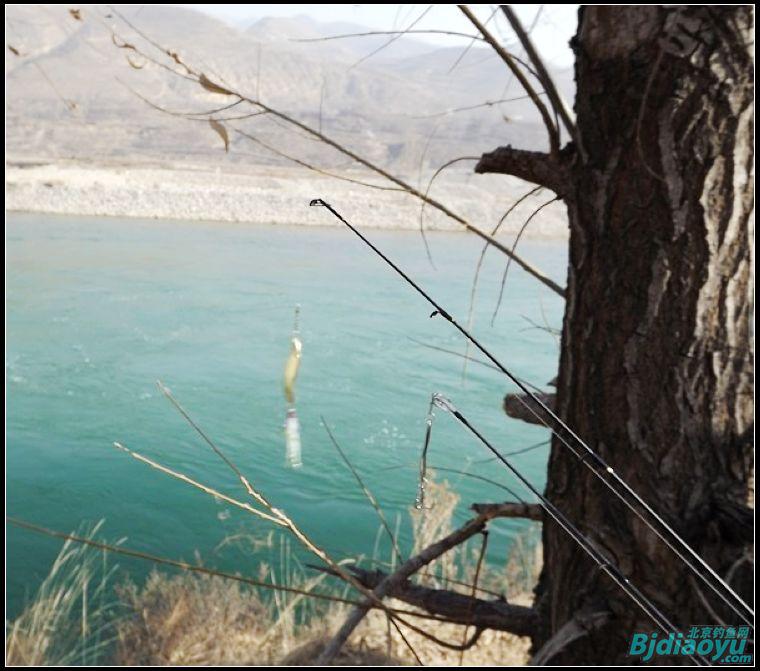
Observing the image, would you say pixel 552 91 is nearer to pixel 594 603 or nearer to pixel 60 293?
pixel 594 603

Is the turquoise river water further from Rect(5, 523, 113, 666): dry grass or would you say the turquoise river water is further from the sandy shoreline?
the sandy shoreline

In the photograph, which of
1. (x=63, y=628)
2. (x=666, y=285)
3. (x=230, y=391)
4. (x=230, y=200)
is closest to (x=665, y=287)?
(x=666, y=285)

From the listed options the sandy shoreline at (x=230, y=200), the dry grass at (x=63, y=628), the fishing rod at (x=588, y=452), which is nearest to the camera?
the fishing rod at (x=588, y=452)

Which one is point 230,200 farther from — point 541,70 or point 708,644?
point 708,644

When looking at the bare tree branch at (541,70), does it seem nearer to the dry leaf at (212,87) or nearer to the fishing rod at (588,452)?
the dry leaf at (212,87)

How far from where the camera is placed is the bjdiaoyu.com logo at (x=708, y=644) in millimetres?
562

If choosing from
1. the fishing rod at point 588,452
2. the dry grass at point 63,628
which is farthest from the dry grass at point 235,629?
the fishing rod at point 588,452

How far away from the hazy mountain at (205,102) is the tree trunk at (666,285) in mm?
11437

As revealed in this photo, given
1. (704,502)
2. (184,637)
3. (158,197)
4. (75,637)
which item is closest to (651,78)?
(704,502)

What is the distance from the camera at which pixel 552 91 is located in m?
0.71

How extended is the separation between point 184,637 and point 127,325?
3.28 metres

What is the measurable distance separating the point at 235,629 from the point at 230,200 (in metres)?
8.09

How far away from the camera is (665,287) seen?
671 mm

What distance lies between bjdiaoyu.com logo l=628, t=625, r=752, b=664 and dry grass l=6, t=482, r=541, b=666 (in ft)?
3.39
